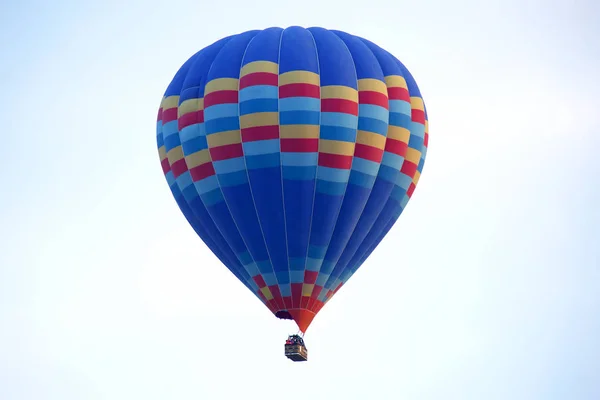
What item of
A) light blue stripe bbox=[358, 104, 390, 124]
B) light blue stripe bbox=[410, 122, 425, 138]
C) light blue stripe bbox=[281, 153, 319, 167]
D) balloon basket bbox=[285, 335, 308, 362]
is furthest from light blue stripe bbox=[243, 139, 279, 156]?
balloon basket bbox=[285, 335, 308, 362]

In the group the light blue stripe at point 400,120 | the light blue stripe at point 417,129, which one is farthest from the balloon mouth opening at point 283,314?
the light blue stripe at point 417,129

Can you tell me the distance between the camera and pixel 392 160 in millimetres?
31578

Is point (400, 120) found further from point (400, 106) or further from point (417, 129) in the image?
point (417, 129)

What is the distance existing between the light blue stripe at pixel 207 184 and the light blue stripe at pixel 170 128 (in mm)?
1378

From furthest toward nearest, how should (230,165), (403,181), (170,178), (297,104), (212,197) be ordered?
(170,178)
(403,181)
(212,197)
(230,165)
(297,104)

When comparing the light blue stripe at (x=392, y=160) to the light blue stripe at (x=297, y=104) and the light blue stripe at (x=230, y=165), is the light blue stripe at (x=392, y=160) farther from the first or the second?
the light blue stripe at (x=230, y=165)

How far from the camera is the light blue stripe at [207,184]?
1227 inches

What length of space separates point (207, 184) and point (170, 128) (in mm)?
1698

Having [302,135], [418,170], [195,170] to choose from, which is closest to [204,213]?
[195,170]

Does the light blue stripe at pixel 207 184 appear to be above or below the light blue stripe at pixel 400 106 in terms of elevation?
below

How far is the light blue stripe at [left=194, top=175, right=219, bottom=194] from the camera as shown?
31.2m

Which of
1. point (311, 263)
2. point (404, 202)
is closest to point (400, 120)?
point (404, 202)

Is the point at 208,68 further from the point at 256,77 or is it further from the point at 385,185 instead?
the point at 385,185

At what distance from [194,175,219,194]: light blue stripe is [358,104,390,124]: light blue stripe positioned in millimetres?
3443
